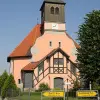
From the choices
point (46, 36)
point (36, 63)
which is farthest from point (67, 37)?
point (36, 63)

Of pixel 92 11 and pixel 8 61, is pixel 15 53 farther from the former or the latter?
pixel 92 11

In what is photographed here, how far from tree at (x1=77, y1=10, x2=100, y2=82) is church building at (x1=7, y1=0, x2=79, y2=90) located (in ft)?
50.1

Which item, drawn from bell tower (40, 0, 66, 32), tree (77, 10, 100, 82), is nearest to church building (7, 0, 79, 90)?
bell tower (40, 0, 66, 32)

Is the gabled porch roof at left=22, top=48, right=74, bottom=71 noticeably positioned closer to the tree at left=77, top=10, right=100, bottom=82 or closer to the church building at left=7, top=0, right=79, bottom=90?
the church building at left=7, top=0, right=79, bottom=90

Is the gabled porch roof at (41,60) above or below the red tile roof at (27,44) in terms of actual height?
below

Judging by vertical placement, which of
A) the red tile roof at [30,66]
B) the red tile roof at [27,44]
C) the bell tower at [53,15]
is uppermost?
the bell tower at [53,15]

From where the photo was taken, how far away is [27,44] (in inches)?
2142

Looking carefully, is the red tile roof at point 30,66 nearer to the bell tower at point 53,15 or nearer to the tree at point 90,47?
the bell tower at point 53,15

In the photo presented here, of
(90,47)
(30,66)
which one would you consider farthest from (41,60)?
(90,47)

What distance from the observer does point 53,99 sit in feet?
79.9

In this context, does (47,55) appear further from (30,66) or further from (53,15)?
(53,15)

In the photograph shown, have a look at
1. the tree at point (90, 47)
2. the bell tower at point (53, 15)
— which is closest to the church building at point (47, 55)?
the bell tower at point (53, 15)

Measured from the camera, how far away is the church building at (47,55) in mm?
49219

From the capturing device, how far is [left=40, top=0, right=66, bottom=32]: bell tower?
52625 millimetres
